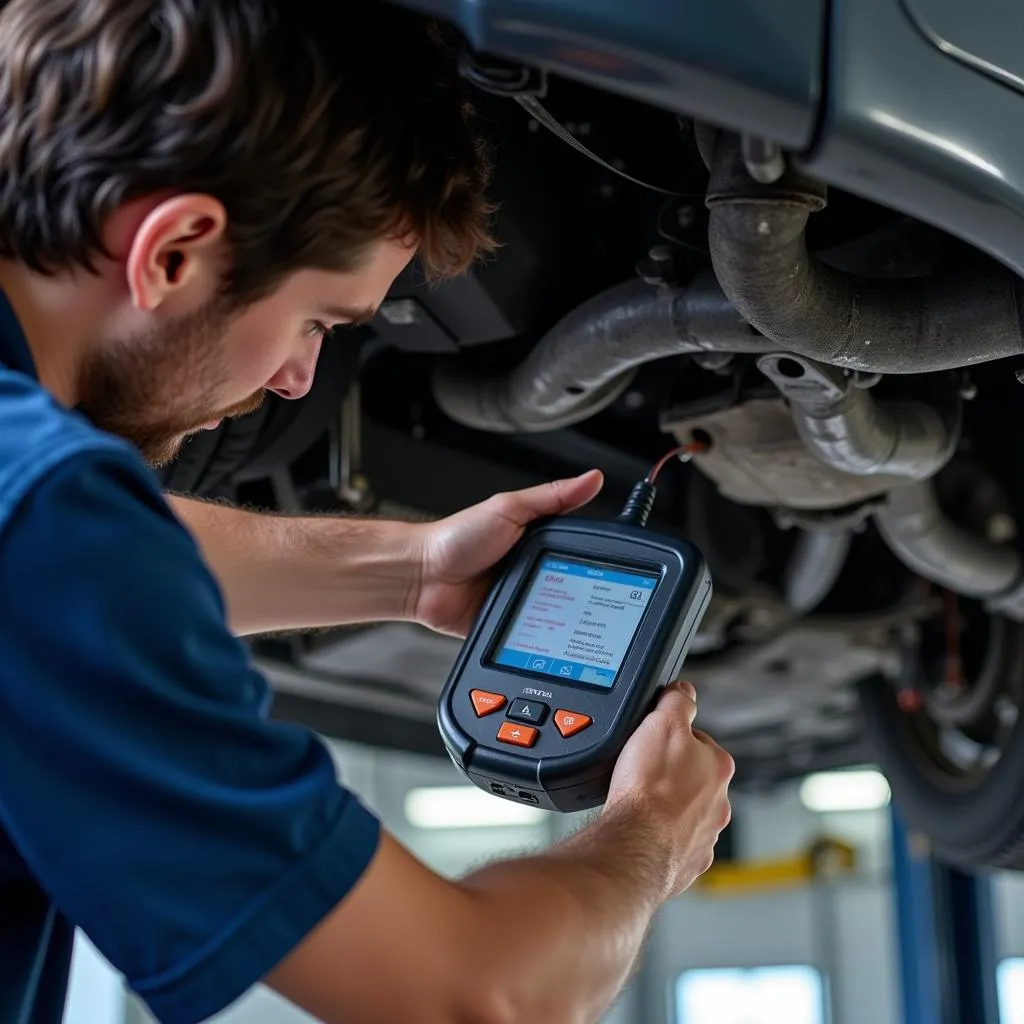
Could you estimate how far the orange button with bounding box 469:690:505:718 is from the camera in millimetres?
809

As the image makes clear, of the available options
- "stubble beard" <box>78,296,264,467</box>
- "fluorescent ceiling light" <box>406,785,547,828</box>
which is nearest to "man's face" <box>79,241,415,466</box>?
"stubble beard" <box>78,296,264,467</box>

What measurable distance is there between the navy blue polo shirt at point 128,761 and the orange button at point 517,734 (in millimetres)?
287

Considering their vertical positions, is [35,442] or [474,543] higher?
[35,442]

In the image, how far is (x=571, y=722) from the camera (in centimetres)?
77

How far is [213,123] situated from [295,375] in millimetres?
186

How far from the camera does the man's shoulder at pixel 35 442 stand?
467 mm

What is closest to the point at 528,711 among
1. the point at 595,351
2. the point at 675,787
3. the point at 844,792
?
the point at 675,787

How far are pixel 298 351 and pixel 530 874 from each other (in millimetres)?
323

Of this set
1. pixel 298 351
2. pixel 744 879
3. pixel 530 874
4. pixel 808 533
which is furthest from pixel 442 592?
pixel 744 879

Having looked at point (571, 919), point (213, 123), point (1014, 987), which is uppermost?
point (213, 123)

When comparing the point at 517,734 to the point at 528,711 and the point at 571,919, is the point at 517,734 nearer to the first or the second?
the point at 528,711

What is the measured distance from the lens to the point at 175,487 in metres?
1.14

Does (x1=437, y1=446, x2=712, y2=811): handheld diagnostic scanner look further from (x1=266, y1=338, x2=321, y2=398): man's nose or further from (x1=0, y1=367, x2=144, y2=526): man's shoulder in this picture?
(x1=0, y1=367, x2=144, y2=526): man's shoulder

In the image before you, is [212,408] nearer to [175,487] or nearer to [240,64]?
[240,64]
